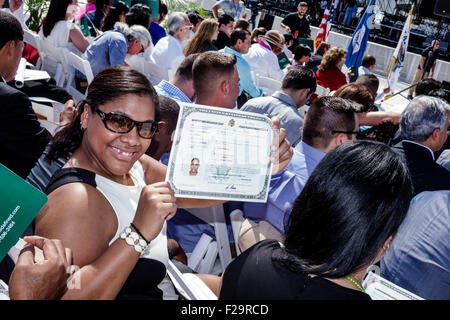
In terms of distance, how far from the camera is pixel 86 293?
1.27 meters

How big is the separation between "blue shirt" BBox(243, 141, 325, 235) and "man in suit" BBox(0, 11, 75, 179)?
130 cm

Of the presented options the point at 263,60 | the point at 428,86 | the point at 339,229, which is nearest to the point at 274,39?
the point at 263,60

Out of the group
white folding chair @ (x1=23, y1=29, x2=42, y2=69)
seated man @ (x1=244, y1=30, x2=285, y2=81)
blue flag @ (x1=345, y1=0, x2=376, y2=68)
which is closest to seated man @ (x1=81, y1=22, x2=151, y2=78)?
white folding chair @ (x1=23, y1=29, x2=42, y2=69)

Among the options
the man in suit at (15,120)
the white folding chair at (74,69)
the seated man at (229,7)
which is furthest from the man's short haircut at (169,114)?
the seated man at (229,7)

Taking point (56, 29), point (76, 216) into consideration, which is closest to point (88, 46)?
point (56, 29)

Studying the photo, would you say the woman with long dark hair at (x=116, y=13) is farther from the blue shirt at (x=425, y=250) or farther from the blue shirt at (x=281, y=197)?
the blue shirt at (x=425, y=250)

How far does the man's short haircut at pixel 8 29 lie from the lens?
286 cm

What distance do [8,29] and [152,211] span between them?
2.25 meters

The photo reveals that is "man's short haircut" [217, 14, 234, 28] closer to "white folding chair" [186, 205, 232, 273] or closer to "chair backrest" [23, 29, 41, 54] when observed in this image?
"chair backrest" [23, 29, 41, 54]

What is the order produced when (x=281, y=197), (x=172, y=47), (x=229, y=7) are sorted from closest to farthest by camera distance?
(x=281, y=197) < (x=172, y=47) < (x=229, y=7)

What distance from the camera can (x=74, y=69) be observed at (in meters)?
4.79

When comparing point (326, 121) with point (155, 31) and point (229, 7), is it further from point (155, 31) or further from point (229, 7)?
point (229, 7)

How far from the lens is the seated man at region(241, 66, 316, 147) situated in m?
4.07

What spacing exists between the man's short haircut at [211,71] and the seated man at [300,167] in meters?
0.79
